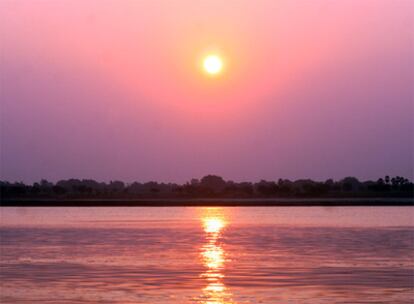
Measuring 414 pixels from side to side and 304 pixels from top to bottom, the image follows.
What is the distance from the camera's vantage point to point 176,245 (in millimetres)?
46250

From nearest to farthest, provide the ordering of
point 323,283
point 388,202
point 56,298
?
point 56,298 → point 323,283 → point 388,202

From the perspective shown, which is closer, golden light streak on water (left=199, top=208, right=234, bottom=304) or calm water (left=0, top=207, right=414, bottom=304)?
golden light streak on water (left=199, top=208, right=234, bottom=304)

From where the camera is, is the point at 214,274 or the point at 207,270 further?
the point at 207,270

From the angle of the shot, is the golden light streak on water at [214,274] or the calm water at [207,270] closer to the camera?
the golden light streak on water at [214,274]

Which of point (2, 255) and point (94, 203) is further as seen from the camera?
point (94, 203)

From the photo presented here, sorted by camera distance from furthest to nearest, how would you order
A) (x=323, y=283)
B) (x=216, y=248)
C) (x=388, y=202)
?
(x=388, y=202), (x=216, y=248), (x=323, y=283)

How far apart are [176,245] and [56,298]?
69.8ft

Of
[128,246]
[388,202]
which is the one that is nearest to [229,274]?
[128,246]

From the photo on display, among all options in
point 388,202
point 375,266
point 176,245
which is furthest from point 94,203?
point 375,266

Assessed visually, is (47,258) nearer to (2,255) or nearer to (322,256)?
(2,255)

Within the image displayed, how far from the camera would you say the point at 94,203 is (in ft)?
584

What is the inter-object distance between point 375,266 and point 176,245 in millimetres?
13899

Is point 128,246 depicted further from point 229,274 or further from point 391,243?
point 229,274

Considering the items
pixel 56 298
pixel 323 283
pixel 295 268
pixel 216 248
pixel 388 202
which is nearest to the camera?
pixel 56 298
